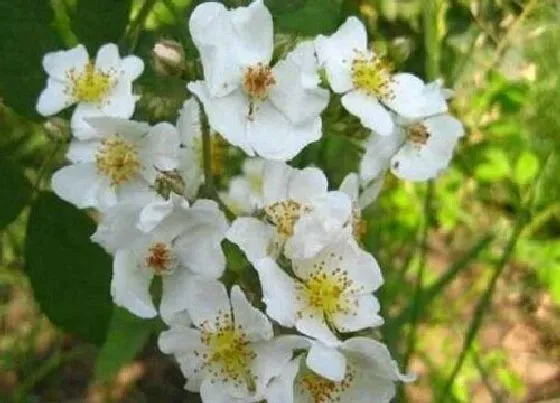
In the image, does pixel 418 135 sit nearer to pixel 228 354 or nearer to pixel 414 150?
pixel 414 150

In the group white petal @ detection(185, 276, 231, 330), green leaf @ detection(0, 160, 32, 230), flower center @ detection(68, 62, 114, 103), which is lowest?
green leaf @ detection(0, 160, 32, 230)

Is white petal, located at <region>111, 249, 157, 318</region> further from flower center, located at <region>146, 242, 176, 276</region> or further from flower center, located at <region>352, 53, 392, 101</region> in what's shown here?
flower center, located at <region>352, 53, 392, 101</region>

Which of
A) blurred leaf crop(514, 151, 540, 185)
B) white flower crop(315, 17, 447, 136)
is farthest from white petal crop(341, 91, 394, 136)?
blurred leaf crop(514, 151, 540, 185)

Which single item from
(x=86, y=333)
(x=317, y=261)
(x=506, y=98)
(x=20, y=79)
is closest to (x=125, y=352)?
(x=86, y=333)

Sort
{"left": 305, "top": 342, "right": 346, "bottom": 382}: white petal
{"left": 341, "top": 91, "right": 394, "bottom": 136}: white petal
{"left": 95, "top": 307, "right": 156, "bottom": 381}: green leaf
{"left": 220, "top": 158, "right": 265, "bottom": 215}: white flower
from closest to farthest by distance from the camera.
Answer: {"left": 305, "top": 342, "right": 346, "bottom": 382}: white petal, {"left": 341, "top": 91, "right": 394, "bottom": 136}: white petal, {"left": 220, "top": 158, "right": 265, "bottom": 215}: white flower, {"left": 95, "top": 307, "right": 156, "bottom": 381}: green leaf

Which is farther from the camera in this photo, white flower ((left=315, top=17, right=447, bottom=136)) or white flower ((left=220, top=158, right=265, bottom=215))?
white flower ((left=220, top=158, right=265, bottom=215))

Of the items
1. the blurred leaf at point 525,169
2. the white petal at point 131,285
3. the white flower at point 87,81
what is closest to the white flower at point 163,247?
the white petal at point 131,285

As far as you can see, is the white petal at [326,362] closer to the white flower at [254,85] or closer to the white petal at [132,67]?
the white flower at [254,85]

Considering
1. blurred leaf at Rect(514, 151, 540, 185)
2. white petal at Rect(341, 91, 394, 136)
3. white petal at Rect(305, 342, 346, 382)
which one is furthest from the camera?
blurred leaf at Rect(514, 151, 540, 185)

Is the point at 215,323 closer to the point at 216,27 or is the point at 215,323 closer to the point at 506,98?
the point at 216,27
